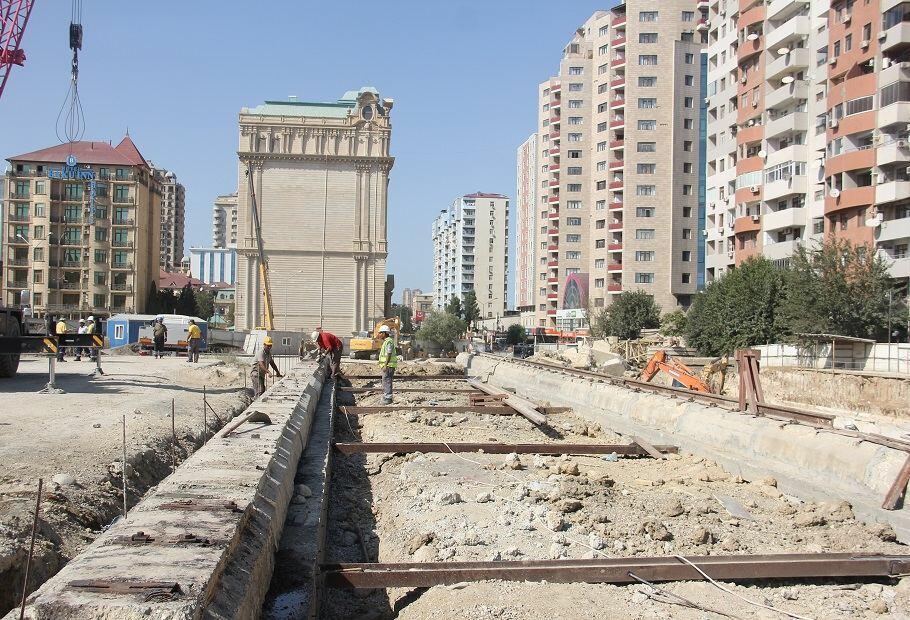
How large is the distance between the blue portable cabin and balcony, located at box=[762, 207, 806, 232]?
117 ft

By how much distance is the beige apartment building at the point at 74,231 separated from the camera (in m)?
71.4

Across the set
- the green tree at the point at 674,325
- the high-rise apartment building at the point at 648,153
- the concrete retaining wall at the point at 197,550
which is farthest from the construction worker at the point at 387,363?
the high-rise apartment building at the point at 648,153

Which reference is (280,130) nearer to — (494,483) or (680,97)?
(680,97)

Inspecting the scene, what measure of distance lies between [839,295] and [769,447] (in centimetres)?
2397

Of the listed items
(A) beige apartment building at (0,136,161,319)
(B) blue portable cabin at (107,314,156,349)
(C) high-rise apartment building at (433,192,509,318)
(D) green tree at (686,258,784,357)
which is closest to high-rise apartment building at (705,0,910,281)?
(D) green tree at (686,258,784,357)

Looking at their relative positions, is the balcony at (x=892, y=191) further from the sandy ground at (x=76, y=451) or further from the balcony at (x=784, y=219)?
the sandy ground at (x=76, y=451)

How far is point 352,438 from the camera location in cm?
1313

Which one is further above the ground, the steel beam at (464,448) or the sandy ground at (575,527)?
the steel beam at (464,448)

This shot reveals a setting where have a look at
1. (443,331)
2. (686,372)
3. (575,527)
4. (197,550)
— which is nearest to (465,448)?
(575,527)

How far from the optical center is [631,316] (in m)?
60.0

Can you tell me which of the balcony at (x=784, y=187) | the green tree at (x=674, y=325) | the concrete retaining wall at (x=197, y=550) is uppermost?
the balcony at (x=784, y=187)

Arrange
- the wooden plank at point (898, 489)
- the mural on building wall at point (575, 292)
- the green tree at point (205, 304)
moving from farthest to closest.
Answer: the green tree at point (205, 304), the mural on building wall at point (575, 292), the wooden plank at point (898, 489)

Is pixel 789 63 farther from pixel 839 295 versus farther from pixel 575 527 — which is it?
pixel 575 527

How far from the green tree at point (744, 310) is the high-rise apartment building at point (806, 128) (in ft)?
7.12
